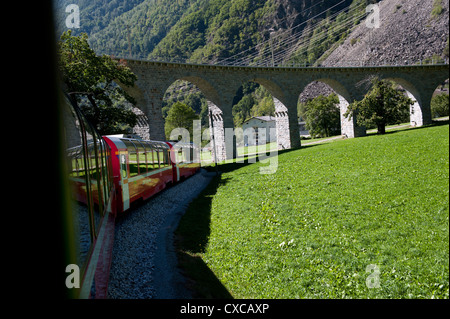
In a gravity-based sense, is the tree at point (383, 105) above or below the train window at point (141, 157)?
above

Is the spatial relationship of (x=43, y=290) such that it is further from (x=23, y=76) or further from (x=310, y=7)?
(x=310, y=7)

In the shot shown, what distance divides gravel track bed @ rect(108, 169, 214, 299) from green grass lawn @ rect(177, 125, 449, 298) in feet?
1.17

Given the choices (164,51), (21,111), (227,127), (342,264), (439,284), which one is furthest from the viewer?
(164,51)

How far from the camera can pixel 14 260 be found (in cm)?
132

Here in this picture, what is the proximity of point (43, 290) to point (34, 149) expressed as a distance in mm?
706

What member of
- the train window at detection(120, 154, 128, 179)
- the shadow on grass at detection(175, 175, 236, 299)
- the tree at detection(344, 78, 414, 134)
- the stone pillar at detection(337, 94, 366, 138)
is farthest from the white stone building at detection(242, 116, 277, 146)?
the train window at detection(120, 154, 128, 179)

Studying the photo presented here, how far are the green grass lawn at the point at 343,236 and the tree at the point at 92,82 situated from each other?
33.3ft

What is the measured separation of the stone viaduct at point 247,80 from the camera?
26.1 m

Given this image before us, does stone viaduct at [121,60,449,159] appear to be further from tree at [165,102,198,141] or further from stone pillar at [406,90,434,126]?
stone pillar at [406,90,434,126]

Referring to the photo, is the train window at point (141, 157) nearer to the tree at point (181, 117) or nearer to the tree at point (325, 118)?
the tree at point (181, 117)

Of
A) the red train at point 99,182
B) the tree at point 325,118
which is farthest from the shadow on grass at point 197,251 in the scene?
the tree at point 325,118

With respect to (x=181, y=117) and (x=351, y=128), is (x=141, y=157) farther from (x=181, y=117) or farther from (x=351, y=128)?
(x=181, y=117)

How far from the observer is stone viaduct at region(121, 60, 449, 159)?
85.5 feet
